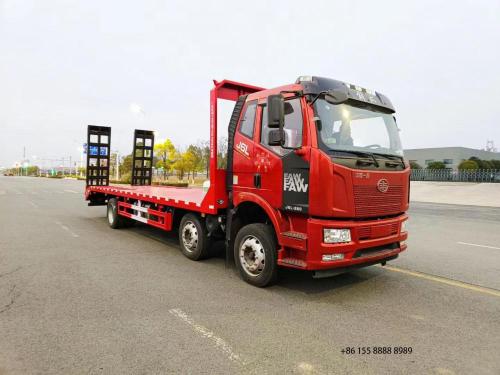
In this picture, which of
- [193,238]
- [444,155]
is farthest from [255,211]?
[444,155]

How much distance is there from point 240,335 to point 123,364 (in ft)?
3.43

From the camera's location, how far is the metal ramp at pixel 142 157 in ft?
39.9

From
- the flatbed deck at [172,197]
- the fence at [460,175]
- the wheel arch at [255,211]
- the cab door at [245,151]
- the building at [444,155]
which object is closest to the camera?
the wheel arch at [255,211]

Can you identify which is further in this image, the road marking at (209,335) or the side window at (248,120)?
the side window at (248,120)

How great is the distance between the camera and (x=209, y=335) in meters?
3.28

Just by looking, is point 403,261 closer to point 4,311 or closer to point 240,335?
point 240,335

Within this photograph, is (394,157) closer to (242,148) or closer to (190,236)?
(242,148)

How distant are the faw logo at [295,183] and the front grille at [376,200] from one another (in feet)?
2.01

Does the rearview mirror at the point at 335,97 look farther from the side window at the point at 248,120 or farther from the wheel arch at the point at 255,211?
the wheel arch at the point at 255,211

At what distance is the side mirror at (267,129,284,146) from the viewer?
425 cm

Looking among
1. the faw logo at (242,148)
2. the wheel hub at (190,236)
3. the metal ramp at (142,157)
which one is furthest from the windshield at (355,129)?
the metal ramp at (142,157)

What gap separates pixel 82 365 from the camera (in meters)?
2.77

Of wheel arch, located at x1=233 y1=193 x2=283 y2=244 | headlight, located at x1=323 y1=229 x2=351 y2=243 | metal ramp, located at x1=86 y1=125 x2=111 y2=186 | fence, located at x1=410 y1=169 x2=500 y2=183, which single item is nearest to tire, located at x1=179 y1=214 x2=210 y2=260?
wheel arch, located at x1=233 y1=193 x2=283 y2=244

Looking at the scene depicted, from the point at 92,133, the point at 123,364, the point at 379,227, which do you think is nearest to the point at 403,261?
the point at 379,227
